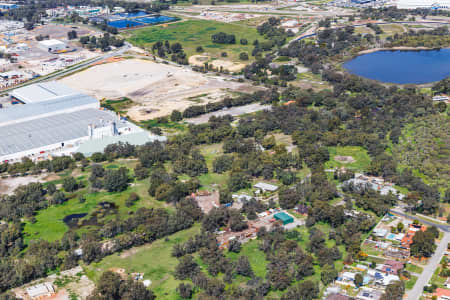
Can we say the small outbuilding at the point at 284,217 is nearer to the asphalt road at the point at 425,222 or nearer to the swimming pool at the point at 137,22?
the asphalt road at the point at 425,222

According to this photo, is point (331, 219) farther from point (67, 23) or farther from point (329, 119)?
point (67, 23)

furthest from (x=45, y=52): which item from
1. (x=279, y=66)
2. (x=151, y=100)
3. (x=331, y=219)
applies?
(x=331, y=219)

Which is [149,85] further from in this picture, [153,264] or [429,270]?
[429,270]

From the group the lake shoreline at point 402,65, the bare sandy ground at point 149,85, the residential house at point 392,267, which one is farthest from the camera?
the lake shoreline at point 402,65

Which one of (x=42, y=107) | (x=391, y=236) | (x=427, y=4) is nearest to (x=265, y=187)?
(x=391, y=236)

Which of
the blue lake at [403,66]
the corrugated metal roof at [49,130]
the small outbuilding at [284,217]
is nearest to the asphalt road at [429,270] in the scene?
the small outbuilding at [284,217]

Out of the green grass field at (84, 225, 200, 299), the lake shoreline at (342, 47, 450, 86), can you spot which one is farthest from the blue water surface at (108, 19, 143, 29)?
the green grass field at (84, 225, 200, 299)

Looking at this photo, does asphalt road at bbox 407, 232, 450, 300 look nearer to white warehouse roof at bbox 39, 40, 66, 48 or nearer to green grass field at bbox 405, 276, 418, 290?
green grass field at bbox 405, 276, 418, 290

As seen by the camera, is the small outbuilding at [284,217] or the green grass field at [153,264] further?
the small outbuilding at [284,217]
